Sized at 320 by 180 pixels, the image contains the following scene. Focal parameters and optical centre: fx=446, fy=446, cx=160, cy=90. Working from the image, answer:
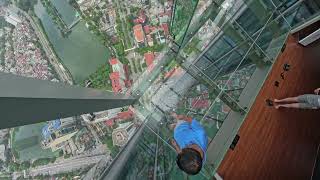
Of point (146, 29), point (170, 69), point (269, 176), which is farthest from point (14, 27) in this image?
point (269, 176)

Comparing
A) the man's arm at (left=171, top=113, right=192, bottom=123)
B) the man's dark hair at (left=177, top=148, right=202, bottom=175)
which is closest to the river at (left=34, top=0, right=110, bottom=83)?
the man's arm at (left=171, top=113, right=192, bottom=123)

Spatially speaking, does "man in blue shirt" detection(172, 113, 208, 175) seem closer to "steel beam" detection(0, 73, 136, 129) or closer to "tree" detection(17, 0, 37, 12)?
"steel beam" detection(0, 73, 136, 129)

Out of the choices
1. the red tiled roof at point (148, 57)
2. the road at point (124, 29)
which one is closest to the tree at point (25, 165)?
the road at point (124, 29)

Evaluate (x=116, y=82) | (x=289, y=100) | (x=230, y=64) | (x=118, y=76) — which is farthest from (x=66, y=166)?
(x=289, y=100)

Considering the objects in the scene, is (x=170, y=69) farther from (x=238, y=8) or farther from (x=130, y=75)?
(x=130, y=75)

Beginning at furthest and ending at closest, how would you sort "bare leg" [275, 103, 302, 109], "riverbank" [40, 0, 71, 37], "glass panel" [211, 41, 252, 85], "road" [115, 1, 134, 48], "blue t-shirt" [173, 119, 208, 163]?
1. "riverbank" [40, 0, 71, 37]
2. "road" [115, 1, 134, 48]
3. "bare leg" [275, 103, 302, 109]
4. "glass panel" [211, 41, 252, 85]
5. "blue t-shirt" [173, 119, 208, 163]
